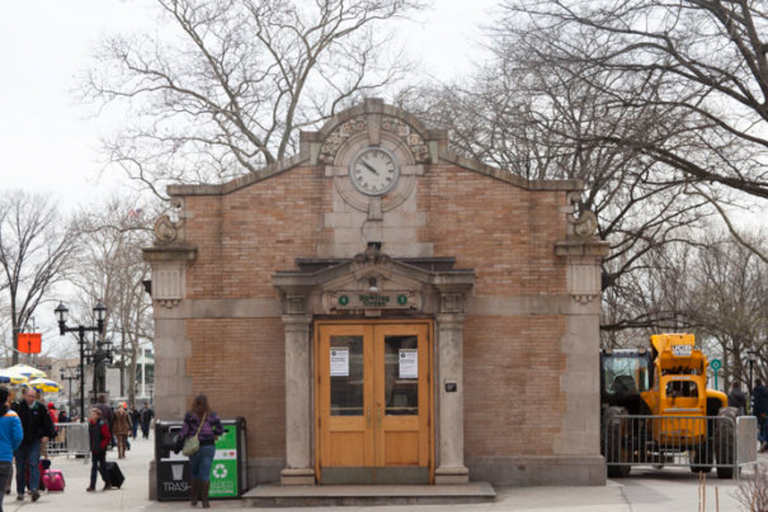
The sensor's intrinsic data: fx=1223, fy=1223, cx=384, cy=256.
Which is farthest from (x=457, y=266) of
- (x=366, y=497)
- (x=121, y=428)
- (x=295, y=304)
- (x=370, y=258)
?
(x=121, y=428)

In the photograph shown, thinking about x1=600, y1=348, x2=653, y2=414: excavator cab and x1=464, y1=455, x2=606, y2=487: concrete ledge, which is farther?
x1=600, y1=348, x2=653, y2=414: excavator cab

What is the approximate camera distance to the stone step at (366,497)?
18.1m

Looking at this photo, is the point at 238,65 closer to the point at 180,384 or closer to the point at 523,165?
the point at 523,165

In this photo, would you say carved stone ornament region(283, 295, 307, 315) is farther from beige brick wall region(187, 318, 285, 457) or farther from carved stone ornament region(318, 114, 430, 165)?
carved stone ornament region(318, 114, 430, 165)

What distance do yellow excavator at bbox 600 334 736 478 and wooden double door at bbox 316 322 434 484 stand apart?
13.3 ft

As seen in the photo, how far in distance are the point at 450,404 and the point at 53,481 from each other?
27.5ft

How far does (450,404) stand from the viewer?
62.9 ft

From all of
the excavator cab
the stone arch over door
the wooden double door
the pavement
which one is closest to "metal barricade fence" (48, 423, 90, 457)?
the pavement

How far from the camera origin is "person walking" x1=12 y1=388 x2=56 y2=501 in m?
20.8

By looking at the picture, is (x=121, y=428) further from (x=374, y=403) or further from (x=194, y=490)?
(x=374, y=403)

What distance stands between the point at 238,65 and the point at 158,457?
2277cm

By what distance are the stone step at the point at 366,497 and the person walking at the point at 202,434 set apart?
2.22 ft

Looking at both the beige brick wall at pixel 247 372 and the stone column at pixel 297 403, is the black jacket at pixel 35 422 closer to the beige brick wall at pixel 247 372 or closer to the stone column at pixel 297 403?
the beige brick wall at pixel 247 372

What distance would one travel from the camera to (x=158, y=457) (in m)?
19.6
